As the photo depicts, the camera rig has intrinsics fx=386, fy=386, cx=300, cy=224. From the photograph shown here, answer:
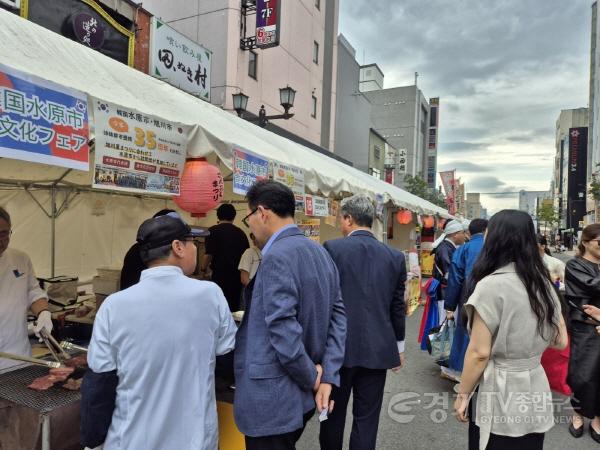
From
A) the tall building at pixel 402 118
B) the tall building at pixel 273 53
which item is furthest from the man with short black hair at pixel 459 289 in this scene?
the tall building at pixel 402 118

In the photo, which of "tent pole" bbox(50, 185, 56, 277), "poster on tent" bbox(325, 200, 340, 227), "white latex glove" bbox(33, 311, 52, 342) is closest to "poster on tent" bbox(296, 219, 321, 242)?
"poster on tent" bbox(325, 200, 340, 227)

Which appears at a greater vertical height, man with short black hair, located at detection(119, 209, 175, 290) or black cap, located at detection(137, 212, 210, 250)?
black cap, located at detection(137, 212, 210, 250)

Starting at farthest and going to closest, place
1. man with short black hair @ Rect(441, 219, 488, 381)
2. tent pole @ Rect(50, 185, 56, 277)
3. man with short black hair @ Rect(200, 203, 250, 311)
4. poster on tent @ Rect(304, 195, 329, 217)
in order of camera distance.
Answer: tent pole @ Rect(50, 185, 56, 277) < poster on tent @ Rect(304, 195, 329, 217) < man with short black hair @ Rect(200, 203, 250, 311) < man with short black hair @ Rect(441, 219, 488, 381)

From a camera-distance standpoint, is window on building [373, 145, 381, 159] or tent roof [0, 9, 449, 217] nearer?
tent roof [0, 9, 449, 217]

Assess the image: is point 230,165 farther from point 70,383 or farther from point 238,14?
point 238,14

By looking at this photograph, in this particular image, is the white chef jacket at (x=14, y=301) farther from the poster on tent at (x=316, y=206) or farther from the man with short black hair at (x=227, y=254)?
the poster on tent at (x=316, y=206)

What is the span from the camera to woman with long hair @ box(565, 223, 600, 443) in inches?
126

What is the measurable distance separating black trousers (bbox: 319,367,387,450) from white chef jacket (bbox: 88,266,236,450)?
1073 millimetres

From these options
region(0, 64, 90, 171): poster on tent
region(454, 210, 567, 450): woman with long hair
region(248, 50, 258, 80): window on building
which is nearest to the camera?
region(454, 210, 567, 450): woman with long hair

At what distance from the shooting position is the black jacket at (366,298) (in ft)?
8.30

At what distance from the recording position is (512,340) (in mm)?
1880

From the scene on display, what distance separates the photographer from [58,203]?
604 centimetres

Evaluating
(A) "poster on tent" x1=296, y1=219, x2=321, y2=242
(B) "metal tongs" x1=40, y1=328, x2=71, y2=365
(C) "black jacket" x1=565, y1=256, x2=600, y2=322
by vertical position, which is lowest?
(B) "metal tongs" x1=40, y1=328, x2=71, y2=365

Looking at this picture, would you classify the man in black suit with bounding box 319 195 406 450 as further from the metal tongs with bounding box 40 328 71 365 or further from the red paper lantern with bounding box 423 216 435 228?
the red paper lantern with bounding box 423 216 435 228
